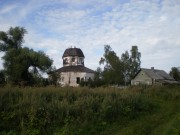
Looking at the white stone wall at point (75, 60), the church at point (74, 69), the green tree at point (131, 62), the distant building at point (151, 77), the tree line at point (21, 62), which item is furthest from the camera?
the green tree at point (131, 62)

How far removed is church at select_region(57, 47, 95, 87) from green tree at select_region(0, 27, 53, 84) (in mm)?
18593

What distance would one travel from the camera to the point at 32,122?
11117 mm

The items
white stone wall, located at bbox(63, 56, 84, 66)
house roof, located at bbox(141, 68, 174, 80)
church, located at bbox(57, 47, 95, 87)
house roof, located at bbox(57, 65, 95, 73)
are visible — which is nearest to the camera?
house roof, located at bbox(141, 68, 174, 80)

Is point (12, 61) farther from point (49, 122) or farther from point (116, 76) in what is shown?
point (49, 122)

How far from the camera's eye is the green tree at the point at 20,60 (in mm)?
48094

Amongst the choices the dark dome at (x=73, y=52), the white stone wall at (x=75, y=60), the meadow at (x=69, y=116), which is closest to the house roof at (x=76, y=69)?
the white stone wall at (x=75, y=60)

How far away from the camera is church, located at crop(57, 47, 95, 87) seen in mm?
70625

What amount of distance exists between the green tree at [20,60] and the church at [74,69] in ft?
61.0

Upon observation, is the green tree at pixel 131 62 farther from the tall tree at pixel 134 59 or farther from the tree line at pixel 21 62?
the tree line at pixel 21 62

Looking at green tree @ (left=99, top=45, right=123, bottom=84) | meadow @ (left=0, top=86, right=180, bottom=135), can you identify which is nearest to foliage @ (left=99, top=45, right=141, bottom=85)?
green tree @ (left=99, top=45, right=123, bottom=84)

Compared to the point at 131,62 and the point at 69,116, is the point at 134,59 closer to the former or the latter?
the point at 131,62

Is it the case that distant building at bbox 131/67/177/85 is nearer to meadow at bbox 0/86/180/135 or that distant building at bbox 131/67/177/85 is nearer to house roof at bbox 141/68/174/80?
house roof at bbox 141/68/174/80

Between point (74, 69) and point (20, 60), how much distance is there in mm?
23171

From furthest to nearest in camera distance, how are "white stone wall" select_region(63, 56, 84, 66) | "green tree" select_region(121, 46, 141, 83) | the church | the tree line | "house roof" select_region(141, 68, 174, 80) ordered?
"green tree" select_region(121, 46, 141, 83) < "white stone wall" select_region(63, 56, 84, 66) < the church < "house roof" select_region(141, 68, 174, 80) < the tree line
